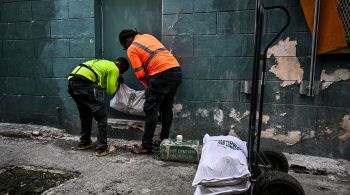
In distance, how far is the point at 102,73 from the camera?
178 inches

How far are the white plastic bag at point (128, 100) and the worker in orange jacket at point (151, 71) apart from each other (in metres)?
0.45

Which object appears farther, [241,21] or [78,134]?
[78,134]

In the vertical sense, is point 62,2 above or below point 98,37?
above

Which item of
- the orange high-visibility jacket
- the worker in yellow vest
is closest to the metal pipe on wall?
the orange high-visibility jacket

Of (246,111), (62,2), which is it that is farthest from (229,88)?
(62,2)

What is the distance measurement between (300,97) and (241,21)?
50.7 inches

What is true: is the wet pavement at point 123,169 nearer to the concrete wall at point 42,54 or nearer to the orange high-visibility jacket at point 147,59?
the concrete wall at point 42,54

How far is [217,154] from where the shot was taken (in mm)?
2711

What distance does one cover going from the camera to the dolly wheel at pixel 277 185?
2523 mm

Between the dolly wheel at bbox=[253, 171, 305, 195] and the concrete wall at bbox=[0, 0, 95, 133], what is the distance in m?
3.62

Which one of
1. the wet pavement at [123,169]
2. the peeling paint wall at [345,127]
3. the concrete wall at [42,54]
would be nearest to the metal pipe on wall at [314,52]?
the peeling paint wall at [345,127]

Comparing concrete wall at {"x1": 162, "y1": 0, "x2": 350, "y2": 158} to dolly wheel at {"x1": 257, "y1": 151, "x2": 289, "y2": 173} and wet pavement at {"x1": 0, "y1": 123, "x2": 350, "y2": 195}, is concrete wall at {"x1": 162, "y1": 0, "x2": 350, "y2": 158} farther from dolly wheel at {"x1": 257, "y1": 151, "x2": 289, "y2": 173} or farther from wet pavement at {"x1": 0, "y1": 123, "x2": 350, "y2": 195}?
dolly wheel at {"x1": 257, "y1": 151, "x2": 289, "y2": 173}

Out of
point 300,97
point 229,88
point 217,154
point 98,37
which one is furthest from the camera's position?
point 98,37

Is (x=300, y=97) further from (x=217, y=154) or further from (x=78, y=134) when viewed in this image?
(x=78, y=134)
